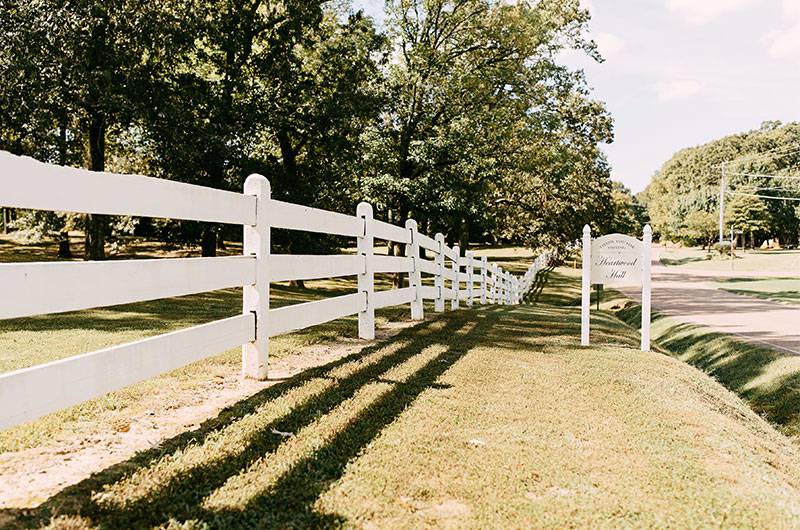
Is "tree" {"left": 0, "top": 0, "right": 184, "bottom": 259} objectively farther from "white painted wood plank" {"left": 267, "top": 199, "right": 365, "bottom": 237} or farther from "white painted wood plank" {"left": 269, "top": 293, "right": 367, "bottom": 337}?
"white painted wood plank" {"left": 269, "top": 293, "right": 367, "bottom": 337}

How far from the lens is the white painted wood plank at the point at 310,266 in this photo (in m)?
5.27

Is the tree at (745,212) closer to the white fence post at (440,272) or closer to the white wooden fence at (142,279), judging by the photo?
the white fence post at (440,272)

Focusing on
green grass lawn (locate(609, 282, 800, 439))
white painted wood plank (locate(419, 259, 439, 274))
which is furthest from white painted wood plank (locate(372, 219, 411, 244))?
green grass lawn (locate(609, 282, 800, 439))

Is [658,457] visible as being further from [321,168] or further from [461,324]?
[321,168]

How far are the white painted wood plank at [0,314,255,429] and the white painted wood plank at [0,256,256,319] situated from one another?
24 centimetres

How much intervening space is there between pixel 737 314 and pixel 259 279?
17.4 m

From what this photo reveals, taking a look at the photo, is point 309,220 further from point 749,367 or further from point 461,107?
point 461,107

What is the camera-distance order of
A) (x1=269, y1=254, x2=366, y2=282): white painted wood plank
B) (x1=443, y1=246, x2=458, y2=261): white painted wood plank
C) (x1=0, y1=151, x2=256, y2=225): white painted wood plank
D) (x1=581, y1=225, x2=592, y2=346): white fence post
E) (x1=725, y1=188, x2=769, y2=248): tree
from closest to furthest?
(x1=0, y1=151, x2=256, y2=225): white painted wood plank, (x1=269, y1=254, x2=366, y2=282): white painted wood plank, (x1=581, y1=225, x2=592, y2=346): white fence post, (x1=443, y1=246, x2=458, y2=261): white painted wood plank, (x1=725, y1=188, x2=769, y2=248): tree

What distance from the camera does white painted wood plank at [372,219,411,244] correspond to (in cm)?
759

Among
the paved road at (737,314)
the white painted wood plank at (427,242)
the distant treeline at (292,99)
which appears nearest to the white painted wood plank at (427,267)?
the white painted wood plank at (427,242)

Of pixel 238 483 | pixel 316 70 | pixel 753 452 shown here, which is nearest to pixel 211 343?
pixel 238 483

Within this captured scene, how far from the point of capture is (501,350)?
286 inches

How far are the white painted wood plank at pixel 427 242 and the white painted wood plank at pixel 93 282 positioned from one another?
238 inches

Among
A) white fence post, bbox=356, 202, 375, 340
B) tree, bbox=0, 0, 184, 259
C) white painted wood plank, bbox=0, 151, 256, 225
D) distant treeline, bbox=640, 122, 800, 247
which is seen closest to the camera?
white painted wood plank, bbox=0, 151, 256, 225
